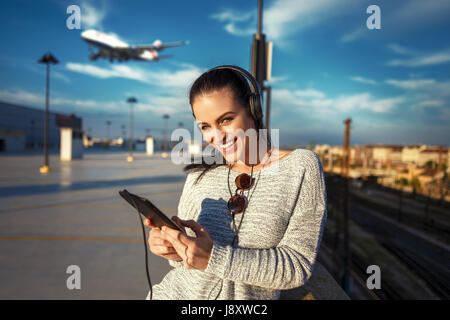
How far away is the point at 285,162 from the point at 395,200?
4251 cm

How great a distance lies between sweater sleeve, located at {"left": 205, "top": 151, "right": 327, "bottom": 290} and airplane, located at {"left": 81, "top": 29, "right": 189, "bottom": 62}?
39962 millimetres

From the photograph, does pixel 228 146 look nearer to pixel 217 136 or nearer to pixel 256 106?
pixel 217 136

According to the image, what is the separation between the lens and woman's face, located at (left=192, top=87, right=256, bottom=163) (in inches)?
41.1

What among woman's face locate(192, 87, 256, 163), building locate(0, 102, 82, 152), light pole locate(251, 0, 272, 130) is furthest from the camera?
building locate(0, 102, 82, 152)

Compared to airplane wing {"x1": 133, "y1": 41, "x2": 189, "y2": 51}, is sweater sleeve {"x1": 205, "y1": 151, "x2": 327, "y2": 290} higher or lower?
lower

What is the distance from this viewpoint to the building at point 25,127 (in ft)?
111

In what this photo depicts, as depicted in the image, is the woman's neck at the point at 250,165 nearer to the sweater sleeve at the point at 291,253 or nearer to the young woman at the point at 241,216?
the young woman at the point at 241,216

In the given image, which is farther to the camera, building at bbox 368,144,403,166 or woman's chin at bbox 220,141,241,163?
building at bbox 368,144,403,166

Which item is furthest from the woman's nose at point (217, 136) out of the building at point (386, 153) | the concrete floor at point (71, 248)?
the building at point (386, 153)

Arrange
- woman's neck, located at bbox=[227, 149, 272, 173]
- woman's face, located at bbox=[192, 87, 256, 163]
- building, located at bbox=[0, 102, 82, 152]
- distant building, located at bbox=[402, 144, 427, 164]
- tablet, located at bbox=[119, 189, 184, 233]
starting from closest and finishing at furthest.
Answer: tablet, located at bbox=[119, 189, 184, 233] → woman's face, located at bbox=[192, 87, 256, 163] → woman's neck, located at bbox=[227, 149, 272, 173] → building, located at bbox=[0, 102, 82, 152] → distant building, located at bbox=[402, 144, 427, 164]

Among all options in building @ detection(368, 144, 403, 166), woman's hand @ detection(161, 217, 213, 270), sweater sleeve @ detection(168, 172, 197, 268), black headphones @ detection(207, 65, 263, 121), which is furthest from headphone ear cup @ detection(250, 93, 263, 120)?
building @ detection(368, 144, 403, 166)

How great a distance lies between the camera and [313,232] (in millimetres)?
972

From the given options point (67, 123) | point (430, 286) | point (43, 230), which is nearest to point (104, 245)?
point (43, 230)

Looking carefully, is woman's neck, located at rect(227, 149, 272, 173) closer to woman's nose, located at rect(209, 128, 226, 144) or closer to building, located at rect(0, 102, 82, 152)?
woman's nose, located at rect(209, 128, 226, 144)
